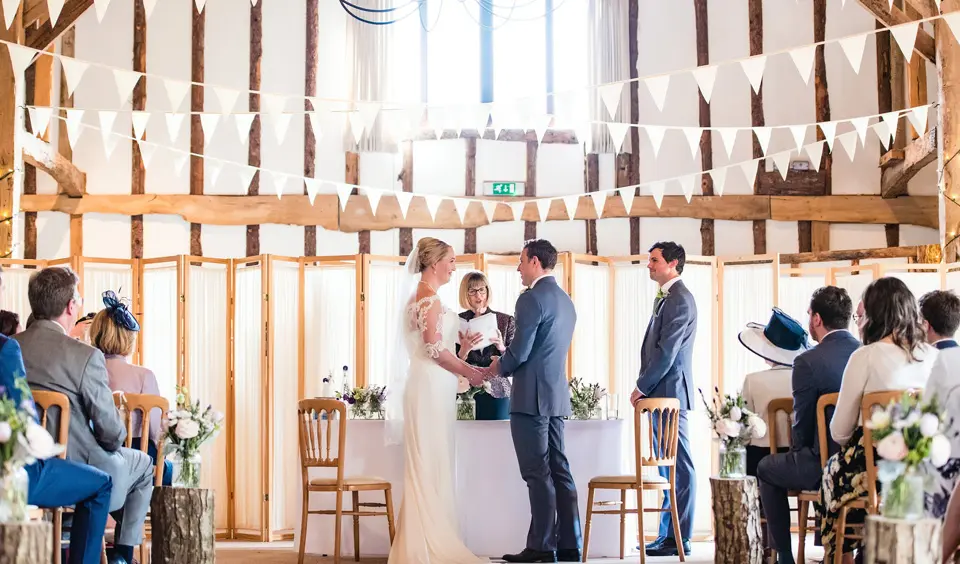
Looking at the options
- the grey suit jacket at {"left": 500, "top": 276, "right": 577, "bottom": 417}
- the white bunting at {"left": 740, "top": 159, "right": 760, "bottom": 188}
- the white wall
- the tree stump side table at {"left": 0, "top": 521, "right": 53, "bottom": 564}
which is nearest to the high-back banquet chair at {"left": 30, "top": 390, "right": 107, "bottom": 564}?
the tree stump side table at {"left": 0, "top": 521, "right": 53, "bottom": 564}

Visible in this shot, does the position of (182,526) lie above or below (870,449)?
below

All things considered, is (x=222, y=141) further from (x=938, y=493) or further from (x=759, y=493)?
(x=938, y=493)

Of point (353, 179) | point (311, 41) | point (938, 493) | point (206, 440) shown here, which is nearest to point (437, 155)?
point (353, 179)

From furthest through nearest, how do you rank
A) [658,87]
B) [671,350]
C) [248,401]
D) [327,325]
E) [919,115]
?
[327,325], [248,401], [919,115], [658,87], [671,350]

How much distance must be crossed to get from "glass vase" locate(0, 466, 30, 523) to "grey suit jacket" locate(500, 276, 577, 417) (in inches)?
103

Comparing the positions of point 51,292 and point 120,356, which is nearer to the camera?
point 51,292

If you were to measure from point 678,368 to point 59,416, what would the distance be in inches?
125

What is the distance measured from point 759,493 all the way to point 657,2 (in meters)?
5.61

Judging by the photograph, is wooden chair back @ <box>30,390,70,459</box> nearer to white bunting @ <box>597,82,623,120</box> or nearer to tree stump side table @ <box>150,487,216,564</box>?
tree stump side table @ <box>150,487,216,564</box>

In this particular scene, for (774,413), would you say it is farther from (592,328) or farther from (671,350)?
(592,328)

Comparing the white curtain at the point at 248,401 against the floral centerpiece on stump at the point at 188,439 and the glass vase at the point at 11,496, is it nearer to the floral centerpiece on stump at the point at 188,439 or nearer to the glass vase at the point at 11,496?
the floral centerpiece on stump at the point at 188,439

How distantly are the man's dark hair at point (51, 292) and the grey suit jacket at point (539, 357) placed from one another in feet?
6.96

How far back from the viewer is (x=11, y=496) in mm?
3379

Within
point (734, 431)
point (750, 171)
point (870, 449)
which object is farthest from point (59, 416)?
point (750, 171)
